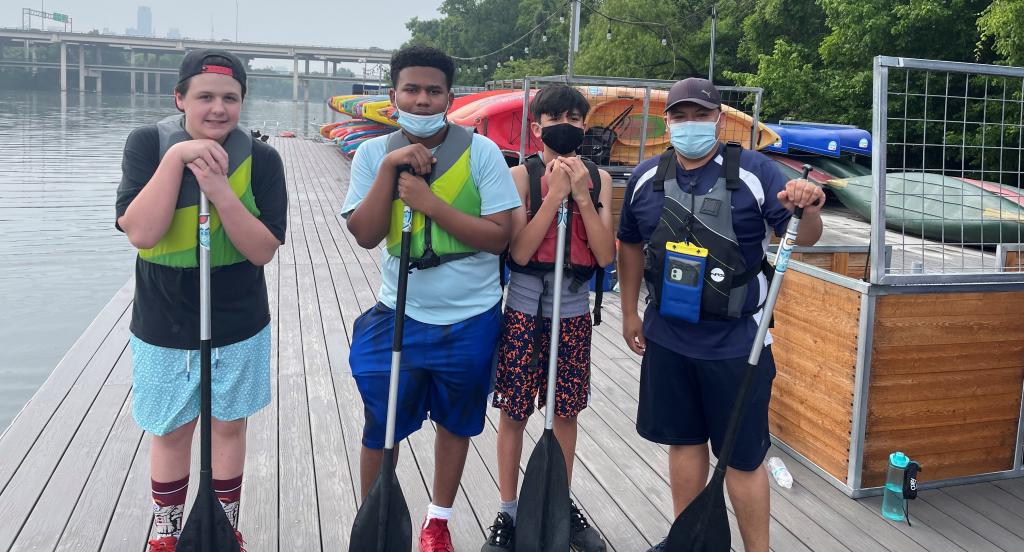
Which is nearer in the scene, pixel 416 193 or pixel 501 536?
pixel 416 193

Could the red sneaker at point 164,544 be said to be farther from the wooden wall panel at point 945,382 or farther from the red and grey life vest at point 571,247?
the wooden wall panel at point 945,382

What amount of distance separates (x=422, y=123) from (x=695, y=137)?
35.4 inches

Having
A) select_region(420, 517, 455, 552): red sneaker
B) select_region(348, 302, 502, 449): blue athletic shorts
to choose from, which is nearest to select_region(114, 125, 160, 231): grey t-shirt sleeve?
select_region(348, 302, 502, 449): blue athletic shorts

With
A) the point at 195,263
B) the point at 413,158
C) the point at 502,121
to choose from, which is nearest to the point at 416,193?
the point at 413,158

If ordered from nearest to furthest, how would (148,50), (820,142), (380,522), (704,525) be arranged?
(380,522) → (704,525) → (820,142) → (148,50)

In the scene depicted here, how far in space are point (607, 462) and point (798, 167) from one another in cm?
1221

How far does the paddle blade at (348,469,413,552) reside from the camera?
2.83 m

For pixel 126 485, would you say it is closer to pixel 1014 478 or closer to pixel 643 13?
pixel 1014 478

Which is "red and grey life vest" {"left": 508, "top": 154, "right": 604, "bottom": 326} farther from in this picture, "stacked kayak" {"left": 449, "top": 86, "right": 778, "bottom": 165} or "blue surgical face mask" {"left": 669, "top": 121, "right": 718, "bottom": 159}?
"stacked kayak" {"left": 449, "top": 86, "right": 778, "bottom": 165}

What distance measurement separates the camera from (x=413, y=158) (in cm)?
267

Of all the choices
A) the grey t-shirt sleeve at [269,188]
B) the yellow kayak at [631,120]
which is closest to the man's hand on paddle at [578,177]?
the grey t-shirt sleeve at [269,188]

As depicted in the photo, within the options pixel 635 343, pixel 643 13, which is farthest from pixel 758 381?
pixel 643 13

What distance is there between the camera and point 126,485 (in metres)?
3.75

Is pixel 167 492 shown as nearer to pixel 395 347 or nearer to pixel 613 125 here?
pixel 395 347
